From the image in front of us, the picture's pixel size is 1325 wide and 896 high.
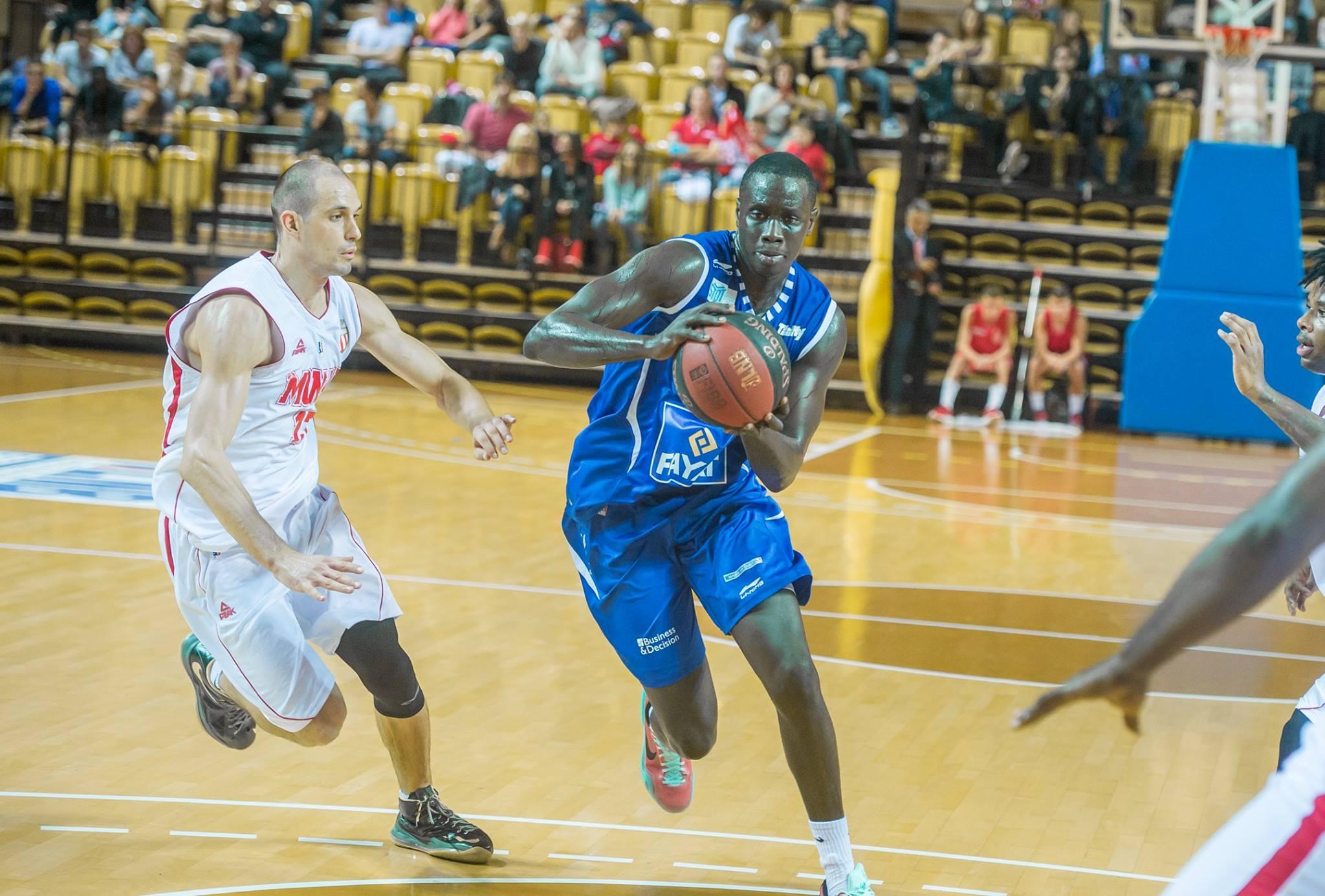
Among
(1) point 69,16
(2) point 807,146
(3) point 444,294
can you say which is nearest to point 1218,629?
(2) point 807,146

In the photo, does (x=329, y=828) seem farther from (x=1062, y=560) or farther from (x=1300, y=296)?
(x=1300, y=296)

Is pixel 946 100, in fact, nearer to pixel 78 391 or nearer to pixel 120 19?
pixel 78 391

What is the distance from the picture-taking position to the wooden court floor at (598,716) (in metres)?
3.97

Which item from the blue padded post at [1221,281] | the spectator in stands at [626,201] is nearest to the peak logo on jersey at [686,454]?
A: the blue padded post at [1221,281]

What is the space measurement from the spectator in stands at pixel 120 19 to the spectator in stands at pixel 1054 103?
372 inches

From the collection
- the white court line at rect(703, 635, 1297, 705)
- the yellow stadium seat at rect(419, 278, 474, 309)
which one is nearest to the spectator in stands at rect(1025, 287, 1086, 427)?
the yellow stadium seat at rect(419, 278, 474, 309)

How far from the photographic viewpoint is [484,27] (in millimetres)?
17094

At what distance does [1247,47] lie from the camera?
1322 cm

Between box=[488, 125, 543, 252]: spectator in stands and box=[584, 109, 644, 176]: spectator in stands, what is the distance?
0.54m

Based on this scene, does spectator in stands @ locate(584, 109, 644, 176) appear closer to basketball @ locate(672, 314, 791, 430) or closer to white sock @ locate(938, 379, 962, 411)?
white sock @ locate(938, 379, 962, 411)

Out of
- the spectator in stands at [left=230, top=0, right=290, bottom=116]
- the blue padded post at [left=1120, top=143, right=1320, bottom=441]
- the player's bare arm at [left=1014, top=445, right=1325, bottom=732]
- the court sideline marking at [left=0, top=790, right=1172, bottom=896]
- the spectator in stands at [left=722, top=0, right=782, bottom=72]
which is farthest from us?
the spectator in stands at [left=230, top=0, right=290, bottom=116]

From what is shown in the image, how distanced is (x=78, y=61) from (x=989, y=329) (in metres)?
9.94

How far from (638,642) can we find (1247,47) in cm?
1123

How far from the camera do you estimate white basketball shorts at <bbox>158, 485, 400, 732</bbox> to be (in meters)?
3.91
